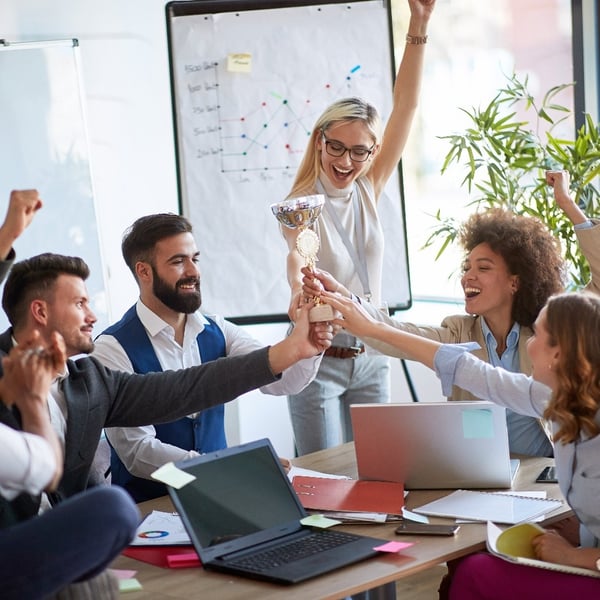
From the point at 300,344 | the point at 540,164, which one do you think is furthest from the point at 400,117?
the point at 300,344

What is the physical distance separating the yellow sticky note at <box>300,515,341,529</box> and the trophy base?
0.60 m

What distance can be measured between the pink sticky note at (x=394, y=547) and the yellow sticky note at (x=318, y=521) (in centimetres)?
17

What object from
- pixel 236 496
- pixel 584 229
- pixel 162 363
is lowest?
pixel 236 496

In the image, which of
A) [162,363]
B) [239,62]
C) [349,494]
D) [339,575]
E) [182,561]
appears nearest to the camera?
[339,575]

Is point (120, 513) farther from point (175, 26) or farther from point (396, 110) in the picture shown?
point (175, 26)

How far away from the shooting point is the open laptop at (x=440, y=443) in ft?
8.63

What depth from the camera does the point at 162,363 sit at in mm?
3125

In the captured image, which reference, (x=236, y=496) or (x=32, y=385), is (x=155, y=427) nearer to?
(x=236, y=496)

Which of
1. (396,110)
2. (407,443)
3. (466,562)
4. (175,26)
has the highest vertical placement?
(175,26)

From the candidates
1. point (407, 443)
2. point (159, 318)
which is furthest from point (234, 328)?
point (407, 443)

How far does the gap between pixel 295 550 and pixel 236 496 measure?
0.63ft

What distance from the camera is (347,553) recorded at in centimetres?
220

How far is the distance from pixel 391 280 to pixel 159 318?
1.47 meters

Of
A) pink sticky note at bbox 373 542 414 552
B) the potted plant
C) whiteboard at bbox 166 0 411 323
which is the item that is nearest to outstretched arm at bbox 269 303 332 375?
pink sticky note at bbox 373 542 414 552
